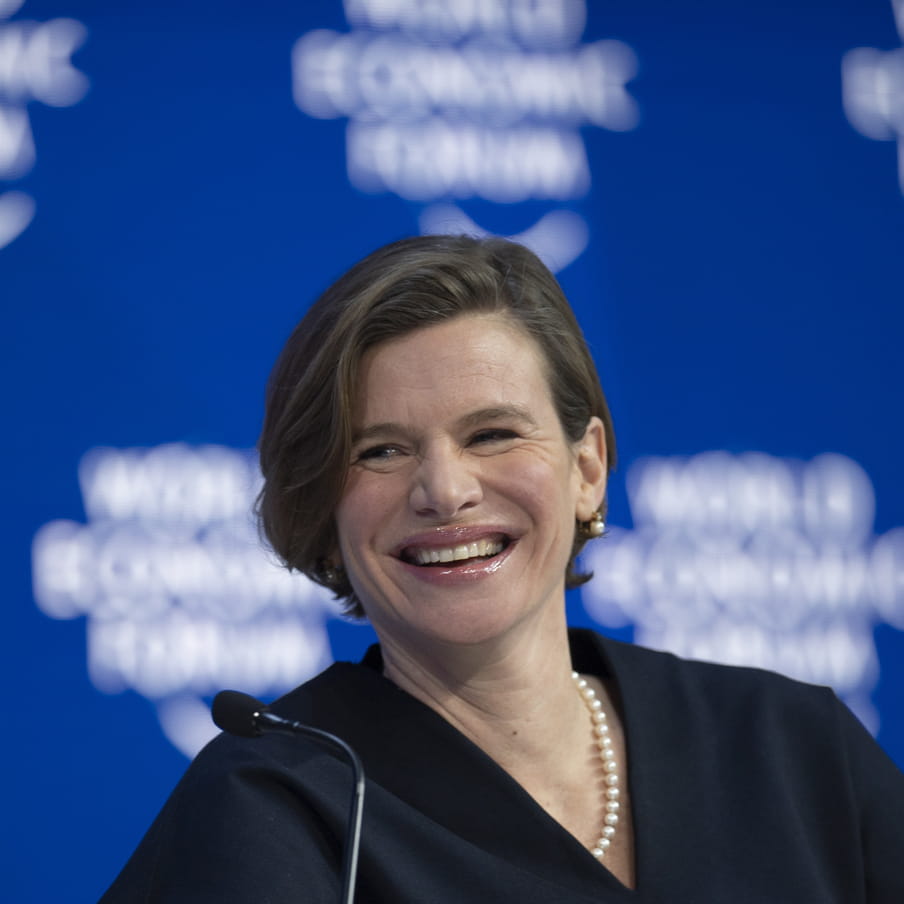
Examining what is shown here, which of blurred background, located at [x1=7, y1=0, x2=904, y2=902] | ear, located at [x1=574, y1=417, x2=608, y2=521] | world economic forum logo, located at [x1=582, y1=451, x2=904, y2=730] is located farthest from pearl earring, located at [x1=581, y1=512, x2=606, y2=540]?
world economic forum logo, located at [x1=582, y1=451, x2=904, y2=730]

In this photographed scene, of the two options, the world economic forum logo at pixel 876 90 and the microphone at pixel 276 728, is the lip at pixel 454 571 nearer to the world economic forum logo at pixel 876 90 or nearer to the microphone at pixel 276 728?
the microphone at pixel 276 728

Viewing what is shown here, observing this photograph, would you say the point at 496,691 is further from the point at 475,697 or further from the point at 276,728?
the point at 276,728

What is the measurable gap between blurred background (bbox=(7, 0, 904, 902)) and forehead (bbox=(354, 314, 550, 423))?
790mm

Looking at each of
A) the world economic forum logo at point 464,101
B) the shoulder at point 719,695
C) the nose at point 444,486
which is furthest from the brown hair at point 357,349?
the world economic forum logo at point 464,101

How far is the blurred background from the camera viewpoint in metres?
Answer: 2.35

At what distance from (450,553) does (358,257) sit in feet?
4.25

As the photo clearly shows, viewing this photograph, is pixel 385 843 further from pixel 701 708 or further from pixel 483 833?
pixel 701 708

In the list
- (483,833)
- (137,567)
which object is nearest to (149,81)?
(137,567)

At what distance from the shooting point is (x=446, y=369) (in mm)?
1481

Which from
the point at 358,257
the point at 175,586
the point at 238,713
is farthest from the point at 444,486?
the point at 358,257

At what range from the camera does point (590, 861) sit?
1429 mm

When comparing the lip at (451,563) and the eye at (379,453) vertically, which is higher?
the eye at (379,453)

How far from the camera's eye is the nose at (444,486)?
1438 mm

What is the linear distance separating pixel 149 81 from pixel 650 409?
4.22 ft
